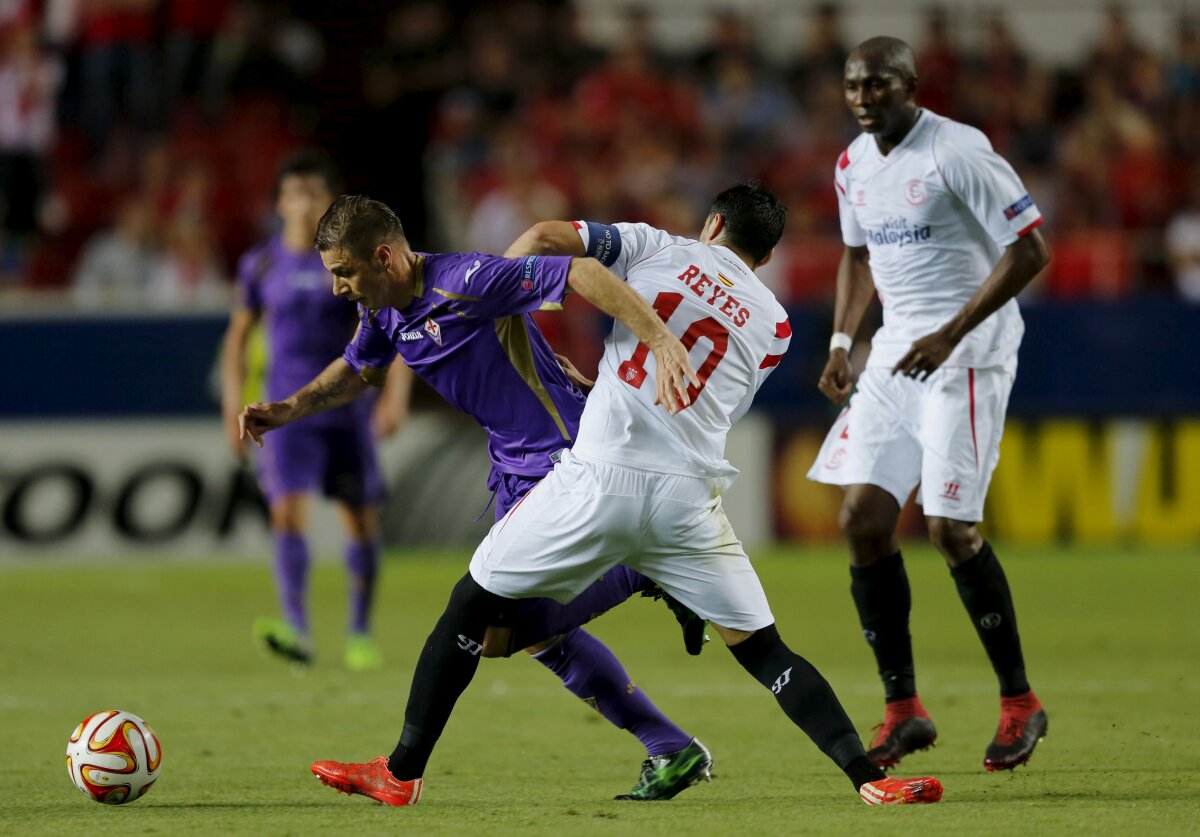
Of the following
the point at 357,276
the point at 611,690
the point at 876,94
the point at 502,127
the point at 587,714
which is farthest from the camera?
the point at 502,127

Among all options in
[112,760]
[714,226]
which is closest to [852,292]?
[714,226]

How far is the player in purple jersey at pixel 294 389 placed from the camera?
30.0 ft

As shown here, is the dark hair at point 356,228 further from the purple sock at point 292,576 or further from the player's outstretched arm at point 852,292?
the purple sock at point 292,576

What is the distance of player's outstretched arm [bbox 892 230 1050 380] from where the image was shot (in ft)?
19.5

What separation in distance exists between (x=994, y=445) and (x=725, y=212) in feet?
5.39

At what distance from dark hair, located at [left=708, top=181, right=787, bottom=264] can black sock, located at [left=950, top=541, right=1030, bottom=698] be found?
1.59 m

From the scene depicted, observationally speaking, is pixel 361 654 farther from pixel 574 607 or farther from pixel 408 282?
pixel 408 282

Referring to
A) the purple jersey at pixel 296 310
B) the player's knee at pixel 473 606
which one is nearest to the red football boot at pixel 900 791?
the player's knee at pixel 473 606

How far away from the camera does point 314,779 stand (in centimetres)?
584

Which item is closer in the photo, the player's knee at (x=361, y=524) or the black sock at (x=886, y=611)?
the black sock at (x=886, y=611)

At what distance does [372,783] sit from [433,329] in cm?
131

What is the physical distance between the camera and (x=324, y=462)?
30.5 feet

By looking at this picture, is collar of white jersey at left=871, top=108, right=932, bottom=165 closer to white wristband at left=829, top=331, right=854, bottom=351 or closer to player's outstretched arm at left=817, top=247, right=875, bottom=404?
player's outstretched arm at left=817, top=247, right=875, bottom=404

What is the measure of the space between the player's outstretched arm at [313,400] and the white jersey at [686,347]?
90 cm
